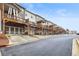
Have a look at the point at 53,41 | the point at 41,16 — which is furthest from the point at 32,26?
the point at 53,41

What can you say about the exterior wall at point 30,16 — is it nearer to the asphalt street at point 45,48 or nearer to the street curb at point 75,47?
the asphalt street at point 45,48

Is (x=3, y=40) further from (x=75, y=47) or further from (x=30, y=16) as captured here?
(x=75, y=47)

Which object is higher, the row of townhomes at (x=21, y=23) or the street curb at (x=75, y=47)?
the row of townhomes at (x=21, y=23)

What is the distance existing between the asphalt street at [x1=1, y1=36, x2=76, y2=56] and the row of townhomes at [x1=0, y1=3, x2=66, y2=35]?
76 millimetres

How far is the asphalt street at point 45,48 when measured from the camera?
161 cm

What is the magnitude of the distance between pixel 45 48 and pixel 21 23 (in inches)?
12.2

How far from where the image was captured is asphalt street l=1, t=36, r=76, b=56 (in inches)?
63.5

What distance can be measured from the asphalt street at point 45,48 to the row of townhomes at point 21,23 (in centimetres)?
8

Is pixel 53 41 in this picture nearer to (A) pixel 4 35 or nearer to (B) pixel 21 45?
(B) pixel 21 45

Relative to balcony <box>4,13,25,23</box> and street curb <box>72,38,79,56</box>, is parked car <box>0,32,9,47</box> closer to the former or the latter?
balcony <box>4,13,25,23</box>

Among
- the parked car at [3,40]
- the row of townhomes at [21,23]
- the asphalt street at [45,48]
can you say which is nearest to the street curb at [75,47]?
the asphalt street at [45,48]

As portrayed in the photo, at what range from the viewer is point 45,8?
163 centimetres

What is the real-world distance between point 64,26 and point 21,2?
44 centimetres

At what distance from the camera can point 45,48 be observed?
1634 millimetres
